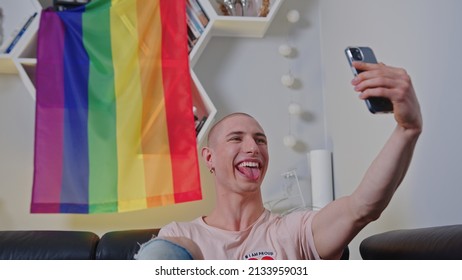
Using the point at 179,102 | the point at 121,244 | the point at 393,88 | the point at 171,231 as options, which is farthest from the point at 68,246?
the point at 393,88

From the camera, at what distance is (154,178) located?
1880 mm

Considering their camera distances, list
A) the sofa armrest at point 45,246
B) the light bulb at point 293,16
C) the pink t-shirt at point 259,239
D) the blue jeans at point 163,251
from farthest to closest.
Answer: the light bulb at point 293,16 → the sofa armrest at point 45,246 → the pink t-shirt at point 259,239 → the blue jeans at point 163,251

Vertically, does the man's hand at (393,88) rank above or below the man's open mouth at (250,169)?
below

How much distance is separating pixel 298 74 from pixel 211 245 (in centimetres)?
116

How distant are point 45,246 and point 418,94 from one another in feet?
3.57

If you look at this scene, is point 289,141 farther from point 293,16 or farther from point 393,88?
point 393,88

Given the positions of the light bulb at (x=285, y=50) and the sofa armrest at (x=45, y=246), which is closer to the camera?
the sofa armrest at (x=45, y=246)

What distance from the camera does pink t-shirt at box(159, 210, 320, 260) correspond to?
3.85 ft

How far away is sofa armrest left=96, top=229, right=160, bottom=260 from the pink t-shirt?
327 mm

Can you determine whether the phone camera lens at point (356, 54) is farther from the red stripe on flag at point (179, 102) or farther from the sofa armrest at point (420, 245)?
the red stripe on flag at point (179, 102)

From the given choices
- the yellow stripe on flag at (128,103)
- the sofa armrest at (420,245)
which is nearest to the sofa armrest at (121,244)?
the yellow stripe on flag at (128,103)

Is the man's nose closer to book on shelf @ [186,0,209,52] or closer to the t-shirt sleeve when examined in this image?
the t-shirt sleeve

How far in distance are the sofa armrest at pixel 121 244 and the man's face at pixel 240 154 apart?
0.32m

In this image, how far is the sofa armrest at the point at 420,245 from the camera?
3.04 ft
